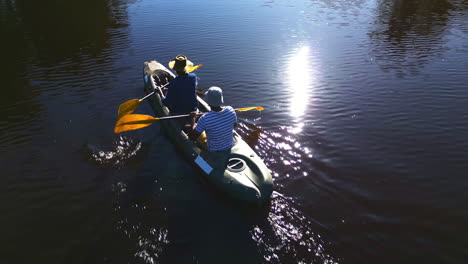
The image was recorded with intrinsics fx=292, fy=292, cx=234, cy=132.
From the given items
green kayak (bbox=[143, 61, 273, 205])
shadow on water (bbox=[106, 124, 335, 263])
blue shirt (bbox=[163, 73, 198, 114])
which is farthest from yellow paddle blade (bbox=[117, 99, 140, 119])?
shadow on water (bbox=[106, 124, 335, 263])

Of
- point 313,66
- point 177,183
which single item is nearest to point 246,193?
point 177,183

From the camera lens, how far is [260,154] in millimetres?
8555

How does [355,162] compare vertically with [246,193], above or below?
below

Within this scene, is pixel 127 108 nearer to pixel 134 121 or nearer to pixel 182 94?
pixel 134 121

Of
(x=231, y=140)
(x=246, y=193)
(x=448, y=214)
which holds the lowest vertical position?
(x=448, y=214)

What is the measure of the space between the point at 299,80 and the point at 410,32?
38.6 feet

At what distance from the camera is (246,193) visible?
626cm

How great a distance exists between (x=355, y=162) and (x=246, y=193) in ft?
12.2

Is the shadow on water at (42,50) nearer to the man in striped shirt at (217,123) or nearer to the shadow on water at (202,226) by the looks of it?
the shadow on water at (202,226)

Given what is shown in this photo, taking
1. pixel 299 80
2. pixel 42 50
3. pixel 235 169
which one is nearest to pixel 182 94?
pixel 235 169

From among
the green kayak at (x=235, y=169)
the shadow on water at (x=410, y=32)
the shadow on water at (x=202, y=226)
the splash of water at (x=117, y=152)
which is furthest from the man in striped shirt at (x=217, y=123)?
the shadow on water at (x=410, y=32)

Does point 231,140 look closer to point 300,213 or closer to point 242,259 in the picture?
point 300,213

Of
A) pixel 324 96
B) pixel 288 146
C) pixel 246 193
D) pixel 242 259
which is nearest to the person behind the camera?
pixel 242 259

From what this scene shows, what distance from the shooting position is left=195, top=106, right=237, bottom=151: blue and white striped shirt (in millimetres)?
6555
